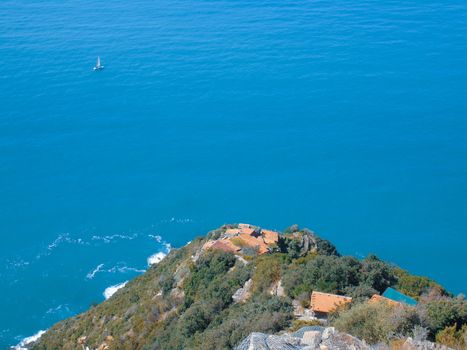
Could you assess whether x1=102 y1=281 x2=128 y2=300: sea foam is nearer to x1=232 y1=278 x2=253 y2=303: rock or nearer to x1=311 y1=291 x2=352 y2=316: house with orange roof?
x1=232 y1=278 x2=253 y2=303: rock

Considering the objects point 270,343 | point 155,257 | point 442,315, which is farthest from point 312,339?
point 155,257

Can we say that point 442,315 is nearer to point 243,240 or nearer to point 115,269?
point 243,240

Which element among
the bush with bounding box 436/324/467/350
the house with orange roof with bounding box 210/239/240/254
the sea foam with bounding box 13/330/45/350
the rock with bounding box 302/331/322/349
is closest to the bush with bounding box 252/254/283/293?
the house with orange roof with bounding box 210/239/240/254

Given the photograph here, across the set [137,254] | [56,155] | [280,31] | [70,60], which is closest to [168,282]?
[137,254]

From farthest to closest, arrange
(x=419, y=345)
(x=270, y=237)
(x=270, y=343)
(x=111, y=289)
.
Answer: (x=111, y=289), (x=270, y=237), (x=270, y=343), (x=419, y=345)

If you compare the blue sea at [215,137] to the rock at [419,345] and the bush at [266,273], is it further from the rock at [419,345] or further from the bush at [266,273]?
the rock at [419,345]

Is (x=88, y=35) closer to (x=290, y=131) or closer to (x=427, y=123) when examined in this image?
(x=290, y=131)

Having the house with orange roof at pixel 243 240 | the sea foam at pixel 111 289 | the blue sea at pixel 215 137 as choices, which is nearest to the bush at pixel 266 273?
the house with orange roof at pixel 243 240

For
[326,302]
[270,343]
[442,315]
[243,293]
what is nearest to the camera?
[270,343]
